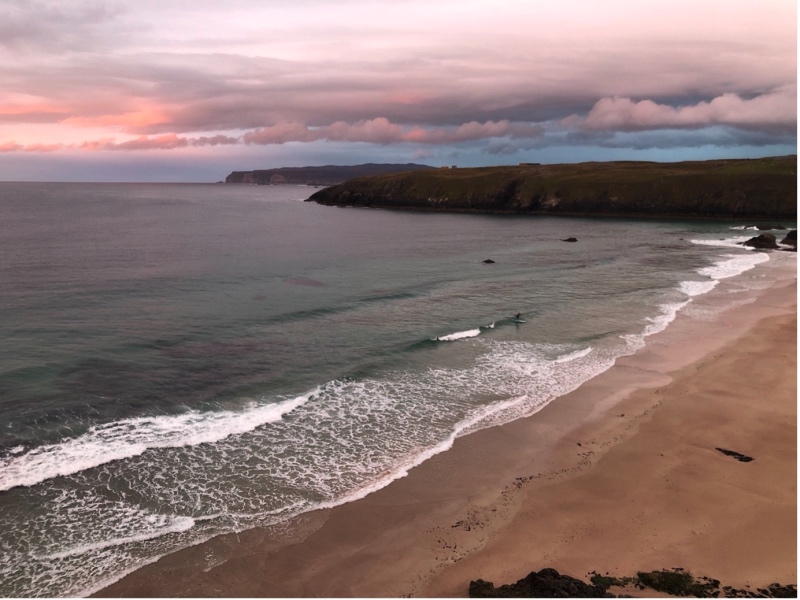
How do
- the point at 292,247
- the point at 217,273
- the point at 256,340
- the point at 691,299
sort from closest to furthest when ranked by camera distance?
the point at 256,340, the point at 691,299, the point at 217,273, the point at 292,247

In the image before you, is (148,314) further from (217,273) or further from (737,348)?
(737,348)

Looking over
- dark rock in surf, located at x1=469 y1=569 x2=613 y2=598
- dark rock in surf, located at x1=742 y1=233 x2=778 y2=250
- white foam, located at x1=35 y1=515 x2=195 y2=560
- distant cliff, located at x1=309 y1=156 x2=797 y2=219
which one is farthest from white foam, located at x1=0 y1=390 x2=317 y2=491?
distant cliff, located at x1=309 y1=156 x2=797 y2=219

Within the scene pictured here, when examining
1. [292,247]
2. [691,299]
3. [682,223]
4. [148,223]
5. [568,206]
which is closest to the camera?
[691,299]

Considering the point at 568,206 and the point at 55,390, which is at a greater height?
the point at 568,206

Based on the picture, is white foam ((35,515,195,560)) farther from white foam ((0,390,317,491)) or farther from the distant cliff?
the distant cliff

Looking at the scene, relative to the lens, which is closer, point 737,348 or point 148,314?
point 737,348

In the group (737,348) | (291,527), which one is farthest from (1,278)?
(737,348)
